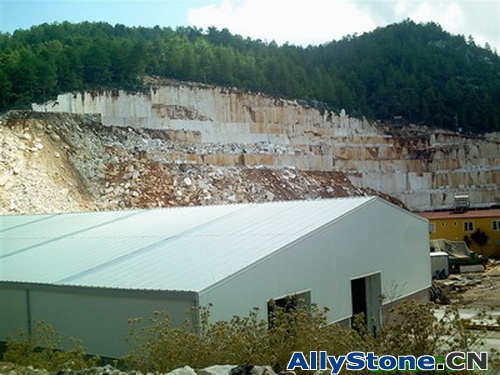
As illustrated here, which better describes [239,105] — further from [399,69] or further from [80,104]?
[399,69]

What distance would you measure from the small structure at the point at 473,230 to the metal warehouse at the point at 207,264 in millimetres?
19401

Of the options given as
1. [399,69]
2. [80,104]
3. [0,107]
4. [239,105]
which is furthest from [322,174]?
[399,69]

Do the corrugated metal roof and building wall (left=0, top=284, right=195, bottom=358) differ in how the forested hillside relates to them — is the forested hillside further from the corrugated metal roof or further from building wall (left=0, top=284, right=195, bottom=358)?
building wall (left=0, top=284, right=195, bottom=358)

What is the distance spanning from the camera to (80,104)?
1975 inches

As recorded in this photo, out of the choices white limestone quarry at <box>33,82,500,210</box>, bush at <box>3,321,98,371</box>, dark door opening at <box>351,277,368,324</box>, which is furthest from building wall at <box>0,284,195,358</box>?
white limestone quarry at <box>33,82,500,210</box>

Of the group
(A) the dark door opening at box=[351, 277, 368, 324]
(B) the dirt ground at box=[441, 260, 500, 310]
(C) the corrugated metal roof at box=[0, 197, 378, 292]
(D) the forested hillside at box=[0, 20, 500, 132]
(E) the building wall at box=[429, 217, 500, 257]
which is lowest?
(B) the dirt ground at box=[441, 260, 500, 310]

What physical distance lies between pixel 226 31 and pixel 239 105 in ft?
176

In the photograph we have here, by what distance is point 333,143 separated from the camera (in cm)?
6931

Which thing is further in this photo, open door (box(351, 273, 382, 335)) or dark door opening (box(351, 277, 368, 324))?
dark door opening (box(351, 277, 368, 324))

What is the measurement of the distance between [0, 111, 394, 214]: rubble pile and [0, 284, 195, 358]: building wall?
21657mm

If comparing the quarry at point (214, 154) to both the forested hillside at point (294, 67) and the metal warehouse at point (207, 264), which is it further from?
the metal warehouse at point (207, 264)

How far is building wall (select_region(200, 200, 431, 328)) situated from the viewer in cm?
1143

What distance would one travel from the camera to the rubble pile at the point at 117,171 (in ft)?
121

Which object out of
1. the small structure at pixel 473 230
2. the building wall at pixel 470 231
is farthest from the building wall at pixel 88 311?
the building wall at pixel 470 231
